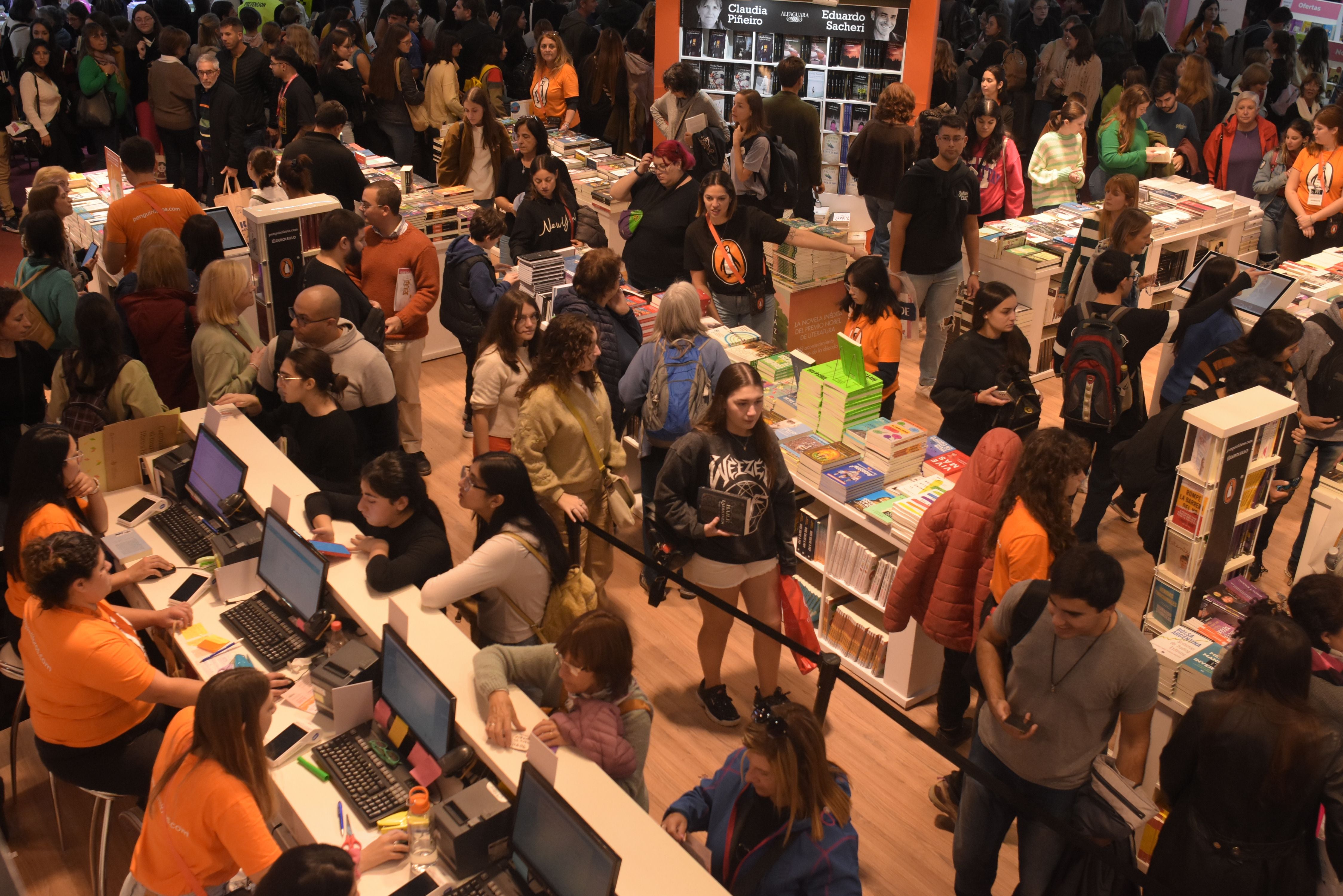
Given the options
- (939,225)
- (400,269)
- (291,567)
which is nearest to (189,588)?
(291,567)

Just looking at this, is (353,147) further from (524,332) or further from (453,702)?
(453,702)

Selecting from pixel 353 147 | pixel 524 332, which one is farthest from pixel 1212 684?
pixel 353 147

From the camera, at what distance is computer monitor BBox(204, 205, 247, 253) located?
7.20 m

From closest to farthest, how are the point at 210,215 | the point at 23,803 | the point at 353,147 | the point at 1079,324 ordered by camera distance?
the point at 23,803, the point at 1079,324, the point at 210,215, the point at 353,147

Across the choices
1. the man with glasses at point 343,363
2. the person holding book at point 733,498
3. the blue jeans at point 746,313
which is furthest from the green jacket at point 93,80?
the person holding book at point 733,498

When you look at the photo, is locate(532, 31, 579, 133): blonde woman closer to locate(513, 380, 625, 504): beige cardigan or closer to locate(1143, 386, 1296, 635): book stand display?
locate(513, 380, 625, 504): beige cardigan

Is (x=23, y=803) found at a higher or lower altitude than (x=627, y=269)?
lower

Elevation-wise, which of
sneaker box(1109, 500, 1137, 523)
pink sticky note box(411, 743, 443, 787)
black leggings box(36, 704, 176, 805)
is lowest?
sneaker box(1109, 500, 1137, 523)

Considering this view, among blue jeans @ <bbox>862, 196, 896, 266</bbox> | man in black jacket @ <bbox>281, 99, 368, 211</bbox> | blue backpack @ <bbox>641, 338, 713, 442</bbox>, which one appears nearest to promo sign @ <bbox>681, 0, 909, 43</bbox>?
blue jeans @ <bbox>862, 196, 896, 266</bbox>

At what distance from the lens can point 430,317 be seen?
27.6 feet

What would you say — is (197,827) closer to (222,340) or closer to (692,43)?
(222,340)

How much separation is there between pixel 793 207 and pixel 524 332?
3988mm

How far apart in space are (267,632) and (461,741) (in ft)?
3.95

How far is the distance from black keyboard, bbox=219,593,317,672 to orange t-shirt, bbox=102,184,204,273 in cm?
322
